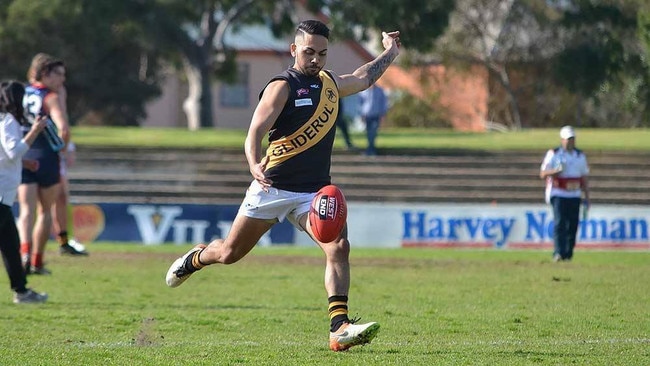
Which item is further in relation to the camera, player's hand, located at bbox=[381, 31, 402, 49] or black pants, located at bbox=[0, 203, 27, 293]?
black pants, located at bbox=[0, 203, 27, 293]

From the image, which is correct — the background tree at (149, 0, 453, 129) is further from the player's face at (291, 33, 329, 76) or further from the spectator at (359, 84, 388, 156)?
the player's face at (291, 33, 329, 76)

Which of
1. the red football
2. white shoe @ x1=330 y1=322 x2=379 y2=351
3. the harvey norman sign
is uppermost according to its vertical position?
the red football

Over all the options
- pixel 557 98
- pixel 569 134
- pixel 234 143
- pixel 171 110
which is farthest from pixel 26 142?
pixel 171 110

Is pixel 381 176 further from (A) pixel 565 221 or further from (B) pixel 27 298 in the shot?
(B) pixel 27 298

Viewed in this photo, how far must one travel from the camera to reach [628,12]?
111ft

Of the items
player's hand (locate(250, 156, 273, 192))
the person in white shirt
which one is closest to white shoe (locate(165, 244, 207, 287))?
player's hand (locate(250, 156, 273, 192))

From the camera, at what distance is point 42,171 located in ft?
45.8

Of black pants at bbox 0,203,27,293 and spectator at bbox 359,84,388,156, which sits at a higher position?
spectator at bbox 359,84,388,156

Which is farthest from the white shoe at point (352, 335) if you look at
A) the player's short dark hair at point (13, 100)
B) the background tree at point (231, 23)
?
the background tree at point (231, 23)

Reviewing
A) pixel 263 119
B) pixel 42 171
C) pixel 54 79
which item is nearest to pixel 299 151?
pixel 263 119

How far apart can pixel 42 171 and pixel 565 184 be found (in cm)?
793

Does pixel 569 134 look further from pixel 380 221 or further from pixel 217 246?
pixel 217 246

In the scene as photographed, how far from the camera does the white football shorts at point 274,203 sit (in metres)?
8.62

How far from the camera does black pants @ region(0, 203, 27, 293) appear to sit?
11.4 m
